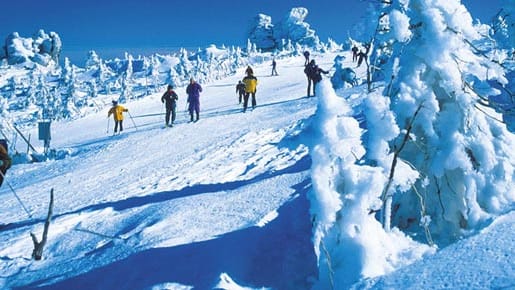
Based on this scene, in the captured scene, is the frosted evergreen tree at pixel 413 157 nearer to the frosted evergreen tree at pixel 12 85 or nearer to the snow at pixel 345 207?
the snow at pixel 345 207

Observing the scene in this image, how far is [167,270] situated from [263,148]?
712 cm

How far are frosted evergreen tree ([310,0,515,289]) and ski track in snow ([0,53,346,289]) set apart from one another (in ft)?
2.14

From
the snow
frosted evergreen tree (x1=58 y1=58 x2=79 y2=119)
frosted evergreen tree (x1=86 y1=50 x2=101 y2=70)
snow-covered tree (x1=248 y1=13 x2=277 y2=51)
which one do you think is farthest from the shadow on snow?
frosted evergreen tree (x1=86 y1=50 x2=101 y2=70)

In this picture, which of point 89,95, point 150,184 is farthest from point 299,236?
point 89,95

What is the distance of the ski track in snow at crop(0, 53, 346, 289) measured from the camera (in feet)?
27.1

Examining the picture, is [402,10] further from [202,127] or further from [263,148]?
[202,127]

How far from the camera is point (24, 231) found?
10523 mm

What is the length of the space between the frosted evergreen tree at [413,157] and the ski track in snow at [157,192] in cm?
65

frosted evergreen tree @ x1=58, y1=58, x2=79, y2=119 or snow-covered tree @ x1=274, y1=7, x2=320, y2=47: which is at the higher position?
snow-covered tree @ x1=274, y1=7, x2=320, y2=47

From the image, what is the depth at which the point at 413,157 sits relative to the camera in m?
7.05

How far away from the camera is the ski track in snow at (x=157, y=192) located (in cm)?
825

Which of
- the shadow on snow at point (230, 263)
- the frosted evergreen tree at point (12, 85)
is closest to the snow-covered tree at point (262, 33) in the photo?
the frosted evergreen tree at point (12, 85)

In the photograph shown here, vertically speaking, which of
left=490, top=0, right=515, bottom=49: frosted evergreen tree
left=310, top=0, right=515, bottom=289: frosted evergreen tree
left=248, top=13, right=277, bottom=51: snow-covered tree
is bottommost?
left=310, top=0, right=515, bottom=289: frosted evergreen tree

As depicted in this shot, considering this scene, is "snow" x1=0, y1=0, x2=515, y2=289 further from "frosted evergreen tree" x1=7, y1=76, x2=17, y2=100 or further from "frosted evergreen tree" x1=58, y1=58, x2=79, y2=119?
"frosted evergreen tree" x1=7, y1=76, x2=17, y2=100
